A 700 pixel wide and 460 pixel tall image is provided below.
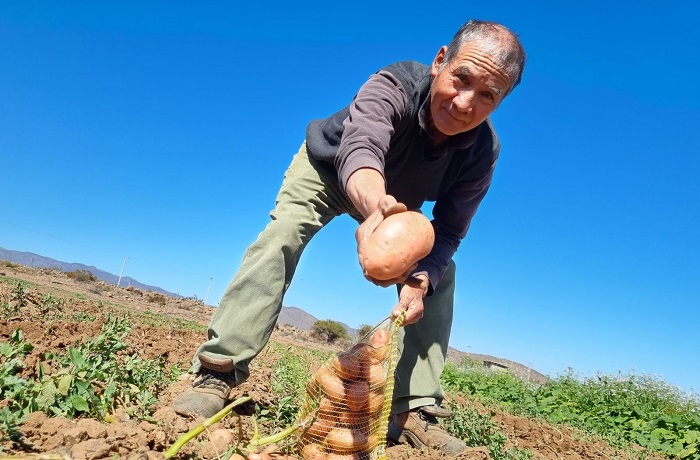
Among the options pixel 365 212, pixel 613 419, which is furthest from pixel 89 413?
pixel 613 419

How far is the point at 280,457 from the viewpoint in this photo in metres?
2.00

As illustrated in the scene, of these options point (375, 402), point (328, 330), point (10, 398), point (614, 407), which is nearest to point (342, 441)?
point (375, 402)

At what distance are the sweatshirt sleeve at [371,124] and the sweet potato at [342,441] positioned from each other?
3.32 feet

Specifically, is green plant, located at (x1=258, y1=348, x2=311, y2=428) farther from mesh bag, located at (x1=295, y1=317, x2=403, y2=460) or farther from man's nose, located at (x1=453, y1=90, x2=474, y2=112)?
man's nose, located at (x1=453, y1=90, x2=474, y2=112)

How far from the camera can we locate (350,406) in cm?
224

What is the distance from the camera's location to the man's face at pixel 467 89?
259cm

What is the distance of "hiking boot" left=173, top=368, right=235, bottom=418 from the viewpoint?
2.62 meters

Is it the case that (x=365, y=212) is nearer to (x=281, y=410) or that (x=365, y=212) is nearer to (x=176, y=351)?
(x=281, y=410)

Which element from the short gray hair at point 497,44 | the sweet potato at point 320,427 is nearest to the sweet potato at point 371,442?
the sweet potato at point 320,427

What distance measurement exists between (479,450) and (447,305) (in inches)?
34.9

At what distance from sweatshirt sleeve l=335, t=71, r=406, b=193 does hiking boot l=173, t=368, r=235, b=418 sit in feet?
3.74

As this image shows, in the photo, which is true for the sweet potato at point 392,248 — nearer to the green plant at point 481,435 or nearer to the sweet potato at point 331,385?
the sweet potato at point 331,385

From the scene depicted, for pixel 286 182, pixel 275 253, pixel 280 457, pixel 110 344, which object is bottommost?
pixel 280 457

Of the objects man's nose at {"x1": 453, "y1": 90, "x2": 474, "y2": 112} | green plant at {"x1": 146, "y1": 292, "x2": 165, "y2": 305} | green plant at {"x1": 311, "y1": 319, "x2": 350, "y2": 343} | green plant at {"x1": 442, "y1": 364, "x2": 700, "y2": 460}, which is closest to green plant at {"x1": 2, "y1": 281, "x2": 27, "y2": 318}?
man's nose at {"x1": 453, "y1": 90, "x2": 474, "y2": 112}
